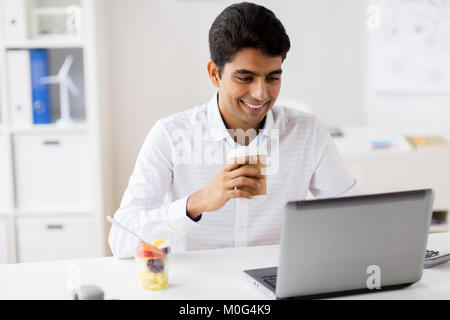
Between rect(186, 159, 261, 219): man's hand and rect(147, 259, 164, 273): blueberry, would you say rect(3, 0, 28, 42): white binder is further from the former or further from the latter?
rect(147, 259, 164, 273): blueberry

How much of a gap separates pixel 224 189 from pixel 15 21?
6.11 ft

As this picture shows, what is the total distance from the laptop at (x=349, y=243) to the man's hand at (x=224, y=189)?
277mm

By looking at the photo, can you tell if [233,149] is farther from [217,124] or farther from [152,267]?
[152,267]

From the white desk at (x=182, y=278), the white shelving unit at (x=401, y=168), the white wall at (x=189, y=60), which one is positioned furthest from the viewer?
the white wall at (x=189, y=60)

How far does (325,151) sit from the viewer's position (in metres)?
1.90

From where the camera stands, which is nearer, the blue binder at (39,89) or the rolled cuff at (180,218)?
the rolled cuff at (180,218)

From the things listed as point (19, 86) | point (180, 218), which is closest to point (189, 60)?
point (19, 86)

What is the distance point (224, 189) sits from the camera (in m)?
1.46

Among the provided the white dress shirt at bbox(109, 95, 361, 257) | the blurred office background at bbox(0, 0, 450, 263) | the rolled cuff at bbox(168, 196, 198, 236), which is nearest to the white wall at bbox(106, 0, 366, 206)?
the blurred office background at bbox(0, 0, 450, 263)

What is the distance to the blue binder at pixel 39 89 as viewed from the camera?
2799mm

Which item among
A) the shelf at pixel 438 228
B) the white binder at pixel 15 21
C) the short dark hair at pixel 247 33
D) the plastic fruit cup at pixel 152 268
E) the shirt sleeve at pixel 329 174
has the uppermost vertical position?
the white binder at pixel 15 21

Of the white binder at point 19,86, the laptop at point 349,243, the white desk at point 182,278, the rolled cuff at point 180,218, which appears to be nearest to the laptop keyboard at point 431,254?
the white desk at point 182,278

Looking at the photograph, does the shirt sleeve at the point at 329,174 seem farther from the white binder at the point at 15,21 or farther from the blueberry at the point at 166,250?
the white binder at the point at 15,21
